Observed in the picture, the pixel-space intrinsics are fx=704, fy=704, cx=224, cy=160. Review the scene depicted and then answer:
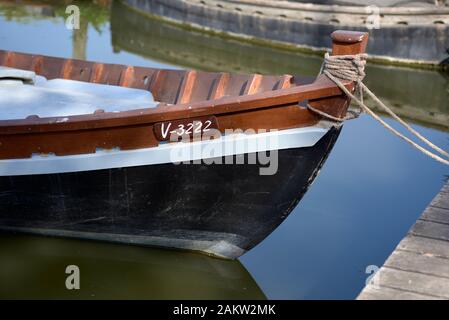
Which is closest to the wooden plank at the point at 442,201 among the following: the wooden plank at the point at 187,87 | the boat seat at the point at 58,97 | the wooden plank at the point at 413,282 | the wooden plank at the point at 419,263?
the wooden plank at the point at 419,263

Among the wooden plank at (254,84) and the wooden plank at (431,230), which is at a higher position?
the wooden plank at (254,84)

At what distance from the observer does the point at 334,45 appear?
4805 mm

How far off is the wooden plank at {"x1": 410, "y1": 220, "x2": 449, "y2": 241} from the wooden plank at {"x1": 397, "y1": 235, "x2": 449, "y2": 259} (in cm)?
6

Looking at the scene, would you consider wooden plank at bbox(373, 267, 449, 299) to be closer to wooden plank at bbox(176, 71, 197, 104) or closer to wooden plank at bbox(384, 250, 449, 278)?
wooden plank at bbox(384, 250, 449, 278)

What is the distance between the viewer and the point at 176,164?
5.07 metres

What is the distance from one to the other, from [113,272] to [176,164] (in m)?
1.18

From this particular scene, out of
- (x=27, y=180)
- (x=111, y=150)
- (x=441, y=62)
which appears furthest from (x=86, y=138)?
(x=441, y=62)

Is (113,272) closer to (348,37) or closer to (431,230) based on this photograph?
(431,230)

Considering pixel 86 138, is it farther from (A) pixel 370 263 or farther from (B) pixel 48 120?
(A) pixel 370 263

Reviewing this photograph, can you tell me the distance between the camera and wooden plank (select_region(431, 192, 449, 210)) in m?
5.42

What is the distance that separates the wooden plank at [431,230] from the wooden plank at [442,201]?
35cm

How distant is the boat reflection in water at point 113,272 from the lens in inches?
212

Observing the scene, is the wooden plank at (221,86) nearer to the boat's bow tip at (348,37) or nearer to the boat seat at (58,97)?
the boat seat at (58,97)
